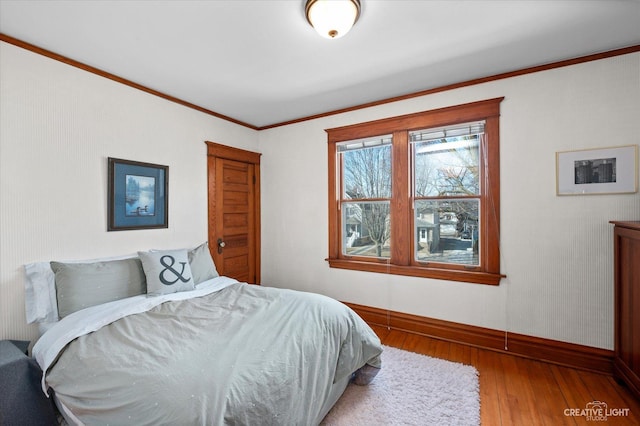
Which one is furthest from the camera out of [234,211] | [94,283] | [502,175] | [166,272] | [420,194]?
[234,211]

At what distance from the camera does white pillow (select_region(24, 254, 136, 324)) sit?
1.99m

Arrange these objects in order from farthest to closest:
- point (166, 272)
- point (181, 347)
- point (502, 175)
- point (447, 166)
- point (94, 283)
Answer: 1. point (447, 166)
2. point (502, 175)
3. point (166, 272)
4. point (94, 283)
5. point (181, 347)

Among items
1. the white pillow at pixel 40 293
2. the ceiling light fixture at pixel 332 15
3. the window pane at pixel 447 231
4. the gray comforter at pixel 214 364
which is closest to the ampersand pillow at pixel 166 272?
the gray comforter at pixel 214 364

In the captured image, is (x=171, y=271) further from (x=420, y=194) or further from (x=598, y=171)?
(x=598, y=171)

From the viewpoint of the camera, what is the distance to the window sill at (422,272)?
2.68 meters

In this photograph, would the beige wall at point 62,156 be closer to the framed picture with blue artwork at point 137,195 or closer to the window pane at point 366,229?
the framed picture with blue artwork at point 137,195

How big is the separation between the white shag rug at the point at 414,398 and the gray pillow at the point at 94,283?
1.86 meters

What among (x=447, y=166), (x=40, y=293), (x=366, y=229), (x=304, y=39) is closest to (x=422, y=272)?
(x=366, y=229)

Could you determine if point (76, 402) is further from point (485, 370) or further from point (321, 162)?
point (321, 162)

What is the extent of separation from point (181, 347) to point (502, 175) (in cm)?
295

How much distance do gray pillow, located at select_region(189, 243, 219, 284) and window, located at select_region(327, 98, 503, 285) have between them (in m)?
1.44

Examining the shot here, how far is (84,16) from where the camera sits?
1.79 m

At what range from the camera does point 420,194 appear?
3.08m

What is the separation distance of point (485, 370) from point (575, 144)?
2.07 meters
